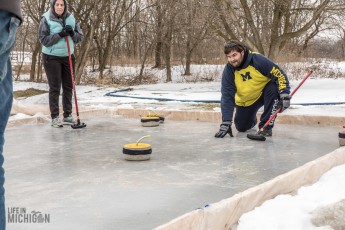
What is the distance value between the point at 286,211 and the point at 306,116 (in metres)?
2.66

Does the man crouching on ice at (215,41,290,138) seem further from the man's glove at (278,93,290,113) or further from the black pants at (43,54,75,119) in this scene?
the black pants at (43,54,75,119)

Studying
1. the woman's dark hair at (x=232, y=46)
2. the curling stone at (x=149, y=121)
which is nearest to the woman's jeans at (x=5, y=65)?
the woman's dark hair at (x=232, y=46)

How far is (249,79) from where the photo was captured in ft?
11.7

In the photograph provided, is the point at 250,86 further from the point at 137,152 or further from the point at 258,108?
the point at 137,152

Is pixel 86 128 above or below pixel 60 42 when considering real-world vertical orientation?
below

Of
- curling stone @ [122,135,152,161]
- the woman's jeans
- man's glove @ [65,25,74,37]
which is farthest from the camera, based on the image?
man's glove @ [65,25,74,37]

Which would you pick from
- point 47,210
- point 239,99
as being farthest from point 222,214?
point 239,99

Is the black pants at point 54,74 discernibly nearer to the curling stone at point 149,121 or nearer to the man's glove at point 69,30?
the man's glove at point 69,30

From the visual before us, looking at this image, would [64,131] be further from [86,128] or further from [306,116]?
[306,116]

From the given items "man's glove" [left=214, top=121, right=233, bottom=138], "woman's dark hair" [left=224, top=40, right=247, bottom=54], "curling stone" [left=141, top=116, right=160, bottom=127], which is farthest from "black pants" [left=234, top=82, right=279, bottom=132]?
"curling stone" [left=141, top=116, right=160, bottom=127]

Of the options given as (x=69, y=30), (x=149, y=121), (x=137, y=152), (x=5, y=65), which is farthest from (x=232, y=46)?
(x=5, y=65)

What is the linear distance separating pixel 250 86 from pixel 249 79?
0.20ft

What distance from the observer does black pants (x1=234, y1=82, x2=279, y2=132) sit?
356 centimetres

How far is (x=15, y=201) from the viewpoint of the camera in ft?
6.10
